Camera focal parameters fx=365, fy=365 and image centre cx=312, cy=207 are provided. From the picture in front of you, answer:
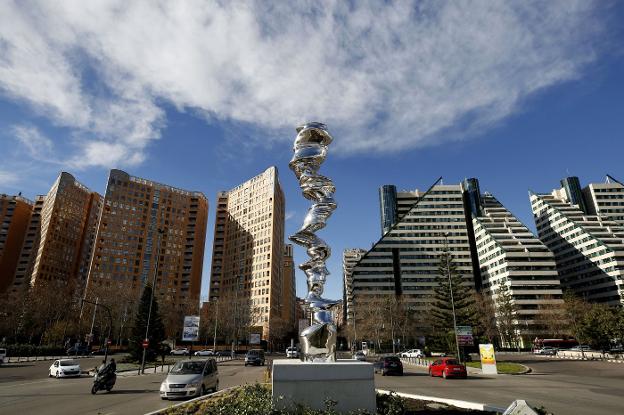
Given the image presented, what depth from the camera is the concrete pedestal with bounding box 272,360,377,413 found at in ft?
24.7

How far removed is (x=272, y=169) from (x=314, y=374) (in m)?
106

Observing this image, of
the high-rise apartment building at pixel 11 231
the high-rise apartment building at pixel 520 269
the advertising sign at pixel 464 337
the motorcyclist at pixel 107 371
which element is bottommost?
the motorcyclist at pixel 107 371

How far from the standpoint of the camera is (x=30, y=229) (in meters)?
125

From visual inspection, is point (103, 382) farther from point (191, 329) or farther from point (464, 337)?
point (464, 337)

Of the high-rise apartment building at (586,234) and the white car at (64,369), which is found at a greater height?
the high-rise apartment building at (586,234)

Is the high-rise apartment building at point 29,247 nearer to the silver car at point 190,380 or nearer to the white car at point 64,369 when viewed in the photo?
the white car at point 64,369

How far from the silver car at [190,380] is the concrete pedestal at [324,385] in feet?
26.3

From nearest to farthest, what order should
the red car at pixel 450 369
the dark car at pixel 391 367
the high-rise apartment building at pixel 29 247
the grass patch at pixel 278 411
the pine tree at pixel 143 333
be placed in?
the grass patch at pixel 278 411 → the red car at pixel 450 369 → the dark car at pixel 391 367 → the pine tree at pixel 143 333 → the high-rise apartment building at pixel 29 247

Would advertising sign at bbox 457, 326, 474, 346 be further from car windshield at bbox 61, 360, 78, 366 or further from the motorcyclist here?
car windshield at bbox 61, 360, 78, 366

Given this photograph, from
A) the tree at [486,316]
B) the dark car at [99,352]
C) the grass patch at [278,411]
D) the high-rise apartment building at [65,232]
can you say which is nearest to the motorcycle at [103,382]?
the grass patch at [278,411]

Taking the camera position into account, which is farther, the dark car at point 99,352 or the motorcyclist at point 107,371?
the dark car at point 99,352

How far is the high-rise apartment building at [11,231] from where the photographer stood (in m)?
117

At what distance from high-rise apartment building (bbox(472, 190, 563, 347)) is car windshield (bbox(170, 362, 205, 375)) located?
8065 cm

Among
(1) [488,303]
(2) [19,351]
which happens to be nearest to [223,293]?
(2) [19,351]
